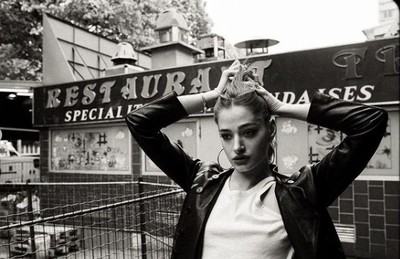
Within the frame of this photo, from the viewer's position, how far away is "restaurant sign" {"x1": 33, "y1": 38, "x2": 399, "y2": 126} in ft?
20.9

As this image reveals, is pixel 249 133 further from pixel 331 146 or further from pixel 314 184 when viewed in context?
pixel 331 146

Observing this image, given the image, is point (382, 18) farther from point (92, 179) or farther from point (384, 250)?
point (92, 179)

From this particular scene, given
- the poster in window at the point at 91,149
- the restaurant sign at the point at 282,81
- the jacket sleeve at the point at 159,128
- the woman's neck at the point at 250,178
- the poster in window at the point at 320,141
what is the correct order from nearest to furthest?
the woman's neck at the point at 250,178 < the jacket sleeve at the point at 159,128 < the restaurant sign at the point at 282,81 < the poster in window at the point at 320,141 < the poster in window at the point at 91,149

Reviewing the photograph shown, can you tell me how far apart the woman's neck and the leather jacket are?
72 millimetres

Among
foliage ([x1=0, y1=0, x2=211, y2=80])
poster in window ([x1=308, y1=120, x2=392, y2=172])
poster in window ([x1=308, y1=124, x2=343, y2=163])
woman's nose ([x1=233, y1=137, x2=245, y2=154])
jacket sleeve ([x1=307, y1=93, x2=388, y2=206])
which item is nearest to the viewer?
A: jacket sleeve ([x1=307, y1=93, x2=388, y2=206])

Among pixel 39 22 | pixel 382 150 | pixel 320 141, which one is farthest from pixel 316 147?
pixel 39 22

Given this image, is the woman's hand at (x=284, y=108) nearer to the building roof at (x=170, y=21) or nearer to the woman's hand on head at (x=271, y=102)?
the woman's hand on head at (x=271, y=102)

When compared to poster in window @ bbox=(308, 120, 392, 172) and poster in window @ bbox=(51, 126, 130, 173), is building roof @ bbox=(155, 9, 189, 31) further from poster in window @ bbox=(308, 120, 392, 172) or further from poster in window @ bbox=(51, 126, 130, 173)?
poster in window @ bbox=(308, 120, 392, 172)

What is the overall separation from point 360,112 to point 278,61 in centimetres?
569

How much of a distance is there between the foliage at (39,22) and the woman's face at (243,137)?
1545 cm

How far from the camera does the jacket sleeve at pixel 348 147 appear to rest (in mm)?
1585

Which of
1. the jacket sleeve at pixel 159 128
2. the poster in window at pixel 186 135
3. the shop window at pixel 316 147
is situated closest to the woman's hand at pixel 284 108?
the jacket sleeve at pixel 159 128

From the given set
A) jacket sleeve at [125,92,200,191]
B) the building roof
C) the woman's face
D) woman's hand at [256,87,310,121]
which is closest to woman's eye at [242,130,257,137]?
the woman's face

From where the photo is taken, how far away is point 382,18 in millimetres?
7117
